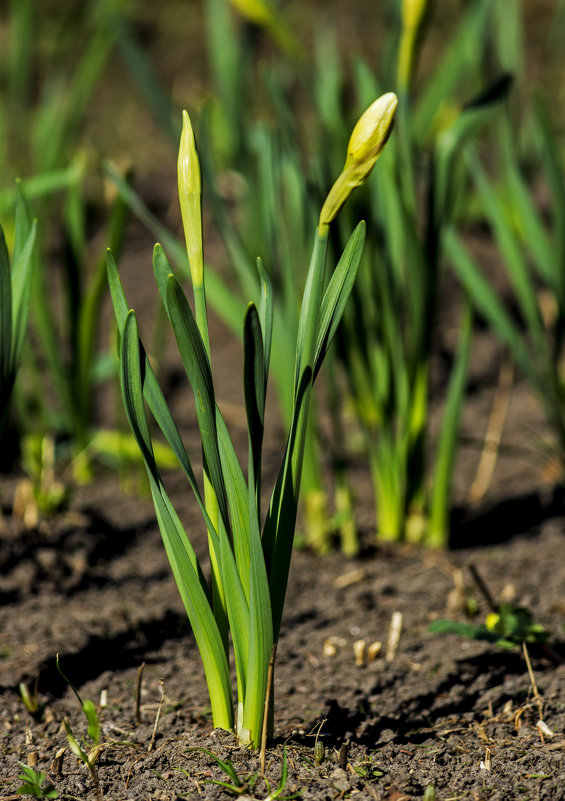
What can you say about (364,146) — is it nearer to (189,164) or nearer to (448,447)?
(189,164)

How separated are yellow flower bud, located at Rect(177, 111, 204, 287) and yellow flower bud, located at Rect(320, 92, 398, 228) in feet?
0.42

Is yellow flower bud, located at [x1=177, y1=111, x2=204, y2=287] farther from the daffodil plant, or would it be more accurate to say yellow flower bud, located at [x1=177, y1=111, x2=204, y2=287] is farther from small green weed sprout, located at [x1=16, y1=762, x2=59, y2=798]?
small green weed sprout, located at [x1=16, y1=762, x2=59, y2=798]

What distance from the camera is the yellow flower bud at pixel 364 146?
77cm

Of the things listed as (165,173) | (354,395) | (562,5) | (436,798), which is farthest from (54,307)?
(436,798)

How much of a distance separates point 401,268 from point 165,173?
190 cm

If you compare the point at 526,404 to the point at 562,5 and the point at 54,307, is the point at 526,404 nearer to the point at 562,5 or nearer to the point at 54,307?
the point at 562,5

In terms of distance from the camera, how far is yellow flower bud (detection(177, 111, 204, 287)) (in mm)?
806

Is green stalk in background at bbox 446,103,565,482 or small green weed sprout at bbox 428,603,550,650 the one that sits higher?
green stalk in background at bbox 446,103,565,482

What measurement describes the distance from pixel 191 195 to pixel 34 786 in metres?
0.63

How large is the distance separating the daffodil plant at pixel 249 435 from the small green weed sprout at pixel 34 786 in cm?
20

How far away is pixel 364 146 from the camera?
0.78m

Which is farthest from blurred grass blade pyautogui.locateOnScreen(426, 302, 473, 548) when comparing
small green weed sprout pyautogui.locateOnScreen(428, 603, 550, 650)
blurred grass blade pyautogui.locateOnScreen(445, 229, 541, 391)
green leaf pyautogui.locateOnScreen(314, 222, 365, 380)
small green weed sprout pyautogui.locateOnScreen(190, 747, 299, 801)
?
small green weed sprout pyautogui.locateOnScreen(190, 747, 299, 801)

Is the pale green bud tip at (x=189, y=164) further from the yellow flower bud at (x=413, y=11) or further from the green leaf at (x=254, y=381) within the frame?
the yellow flower bud at (x=413, y=11)

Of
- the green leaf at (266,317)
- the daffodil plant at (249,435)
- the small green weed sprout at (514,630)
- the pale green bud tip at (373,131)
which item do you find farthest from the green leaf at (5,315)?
the small green weed sprout at (514,630)
